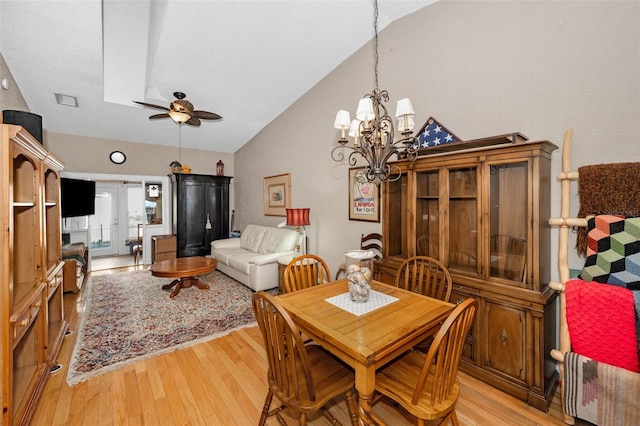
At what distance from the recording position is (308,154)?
4.43m

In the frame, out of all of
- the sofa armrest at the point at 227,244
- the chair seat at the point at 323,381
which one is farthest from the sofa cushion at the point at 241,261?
the chair seat at the point at 323,381

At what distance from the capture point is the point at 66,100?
395 centimetres

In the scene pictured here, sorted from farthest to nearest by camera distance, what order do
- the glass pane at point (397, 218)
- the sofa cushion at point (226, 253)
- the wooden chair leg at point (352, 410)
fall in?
1. the sofa cushion at point (226, 253)
2. the glass pane at point (397, 218)
3. the wooden chair leg at point (352, 410)

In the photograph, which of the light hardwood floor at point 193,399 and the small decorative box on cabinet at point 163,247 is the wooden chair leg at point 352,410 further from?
the small decorative box on cabinet at point 163,247

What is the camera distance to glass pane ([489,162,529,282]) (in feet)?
6.69

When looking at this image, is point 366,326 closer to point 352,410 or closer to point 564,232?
point 352,410

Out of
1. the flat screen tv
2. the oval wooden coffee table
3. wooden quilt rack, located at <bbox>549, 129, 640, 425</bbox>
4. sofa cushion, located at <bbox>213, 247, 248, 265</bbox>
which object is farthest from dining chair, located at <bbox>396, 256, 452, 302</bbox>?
the flat screen tv

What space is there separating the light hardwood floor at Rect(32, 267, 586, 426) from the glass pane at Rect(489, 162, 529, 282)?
915 mm

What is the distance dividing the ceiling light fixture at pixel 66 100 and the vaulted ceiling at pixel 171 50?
3.3 inches

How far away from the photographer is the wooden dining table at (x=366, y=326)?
1.29 meters

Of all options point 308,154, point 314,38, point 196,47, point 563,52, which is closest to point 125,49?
point 196,47

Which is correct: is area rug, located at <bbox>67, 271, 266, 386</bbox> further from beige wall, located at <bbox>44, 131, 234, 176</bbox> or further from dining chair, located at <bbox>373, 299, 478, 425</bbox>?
beige wall, located at <bbox>44, 131, 234, 176</bbox>

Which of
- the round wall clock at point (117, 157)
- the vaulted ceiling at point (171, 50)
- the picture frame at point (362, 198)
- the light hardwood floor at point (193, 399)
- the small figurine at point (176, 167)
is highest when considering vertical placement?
the vaulted ceiling at point (171, 50)

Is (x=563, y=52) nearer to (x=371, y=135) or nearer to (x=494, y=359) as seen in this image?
(x=371, y=135)
